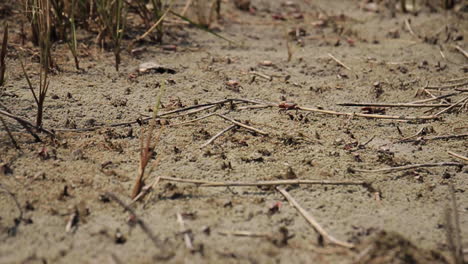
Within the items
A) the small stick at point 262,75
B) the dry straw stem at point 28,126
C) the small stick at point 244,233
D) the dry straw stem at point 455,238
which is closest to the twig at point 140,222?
the small stick at point 244,233

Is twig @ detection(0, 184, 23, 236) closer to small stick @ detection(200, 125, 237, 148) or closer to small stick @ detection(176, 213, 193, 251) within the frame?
small stick @ detection(176, 213, 193, 251)

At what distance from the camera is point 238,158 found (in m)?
2.01

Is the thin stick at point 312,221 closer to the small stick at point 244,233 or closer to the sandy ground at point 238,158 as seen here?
the sandy ground at point 238,158

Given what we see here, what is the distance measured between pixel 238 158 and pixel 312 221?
45 cm

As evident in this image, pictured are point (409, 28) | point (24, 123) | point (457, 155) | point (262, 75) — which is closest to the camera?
point (24, 123)

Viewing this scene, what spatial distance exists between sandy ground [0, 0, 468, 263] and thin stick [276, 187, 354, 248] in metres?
0.02

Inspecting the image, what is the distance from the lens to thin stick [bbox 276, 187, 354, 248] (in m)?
1.56

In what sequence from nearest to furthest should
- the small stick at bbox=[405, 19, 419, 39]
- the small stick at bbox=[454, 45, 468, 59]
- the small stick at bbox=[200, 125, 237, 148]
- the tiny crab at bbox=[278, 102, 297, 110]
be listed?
the small stick at bbox=[200, 125, 237, 148] < the tiny crab at bbox=[278, 102, 297, 110] < the small stick at bbox=[454, 45, 468, 59] < the small stick at bbox=[405, 19, 419, 39]

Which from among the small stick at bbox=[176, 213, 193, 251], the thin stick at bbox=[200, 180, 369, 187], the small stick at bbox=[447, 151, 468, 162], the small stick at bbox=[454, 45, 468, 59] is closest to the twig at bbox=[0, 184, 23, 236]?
the small stick at bbox=[176, 213, 193, 251]

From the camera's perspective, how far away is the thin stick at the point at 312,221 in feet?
5.13

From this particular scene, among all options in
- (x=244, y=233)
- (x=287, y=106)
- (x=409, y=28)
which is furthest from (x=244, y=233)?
(x=409, y=28)

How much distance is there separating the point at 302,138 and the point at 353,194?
42cm

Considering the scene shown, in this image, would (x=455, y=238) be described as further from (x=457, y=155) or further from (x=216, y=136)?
(x=216, y=136)

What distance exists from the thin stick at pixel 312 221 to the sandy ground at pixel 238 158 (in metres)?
0.02
